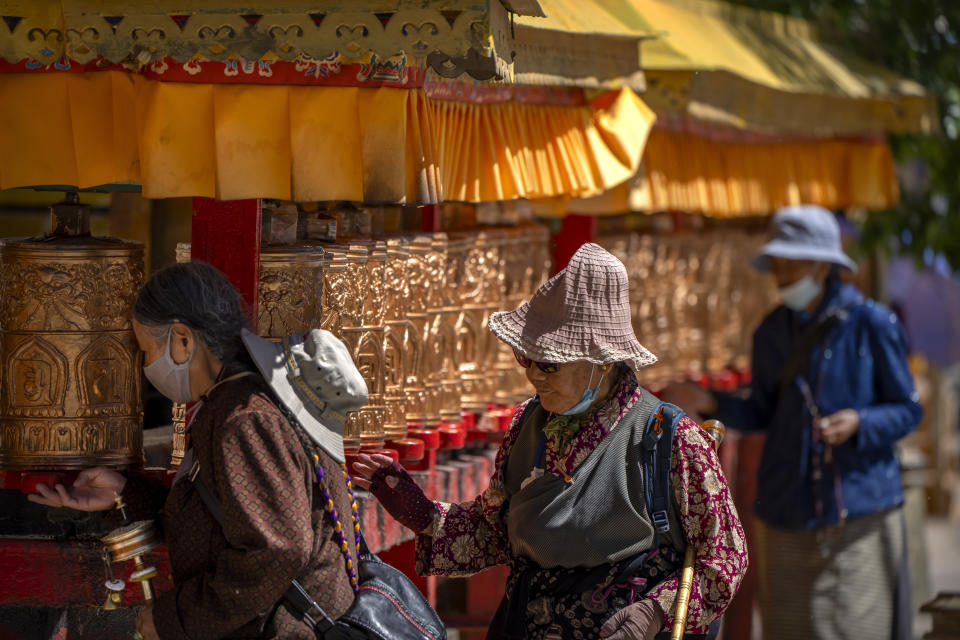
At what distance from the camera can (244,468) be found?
3293 millimetres

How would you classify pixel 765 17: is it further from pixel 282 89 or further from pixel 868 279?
pixel 282 89

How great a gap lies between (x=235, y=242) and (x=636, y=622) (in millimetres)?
1401

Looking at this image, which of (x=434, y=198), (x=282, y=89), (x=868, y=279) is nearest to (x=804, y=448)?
(x=434, y=198)

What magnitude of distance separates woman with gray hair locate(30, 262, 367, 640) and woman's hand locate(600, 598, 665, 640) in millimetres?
608

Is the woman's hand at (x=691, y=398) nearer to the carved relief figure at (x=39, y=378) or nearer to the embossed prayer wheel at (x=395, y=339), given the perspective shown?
the embossed prayer wheel at (x=395, y=339)

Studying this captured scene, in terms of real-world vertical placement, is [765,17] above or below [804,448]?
above

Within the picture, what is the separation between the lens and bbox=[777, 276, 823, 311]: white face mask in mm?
6289

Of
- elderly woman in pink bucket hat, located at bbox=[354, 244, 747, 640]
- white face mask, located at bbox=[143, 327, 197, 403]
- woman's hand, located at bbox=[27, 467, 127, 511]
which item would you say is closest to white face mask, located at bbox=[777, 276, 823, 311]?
elderly woman in pink bucket hat, located at bbox=[354, 244, 747, 640]

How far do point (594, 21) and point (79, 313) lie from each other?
6.68 feet

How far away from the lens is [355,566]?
3.56m

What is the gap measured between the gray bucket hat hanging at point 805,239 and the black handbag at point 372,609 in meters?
3.06

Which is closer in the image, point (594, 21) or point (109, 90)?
point (109, 90)

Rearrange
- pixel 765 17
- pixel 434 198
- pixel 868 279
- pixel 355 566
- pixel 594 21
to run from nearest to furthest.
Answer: pixel 355 566
pixel 434 198
pixel 594 21
pixel 765 17
pixel 868 279

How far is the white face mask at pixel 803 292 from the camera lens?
20.6 feet
